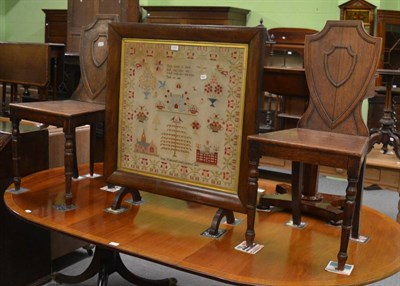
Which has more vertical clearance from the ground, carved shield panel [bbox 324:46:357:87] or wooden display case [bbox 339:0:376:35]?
wooden display case [bbox 339:0:376:35]

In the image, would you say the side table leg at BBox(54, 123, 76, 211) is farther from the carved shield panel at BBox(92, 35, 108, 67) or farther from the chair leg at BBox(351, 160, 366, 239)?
the chair leg at BBox(351, 160, 366, 239)

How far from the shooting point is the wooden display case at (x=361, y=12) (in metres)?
7.46

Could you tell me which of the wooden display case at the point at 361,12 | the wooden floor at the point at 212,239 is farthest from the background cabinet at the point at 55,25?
the wooden floor at the point at 212,239

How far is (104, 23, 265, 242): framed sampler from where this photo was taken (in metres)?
1.99

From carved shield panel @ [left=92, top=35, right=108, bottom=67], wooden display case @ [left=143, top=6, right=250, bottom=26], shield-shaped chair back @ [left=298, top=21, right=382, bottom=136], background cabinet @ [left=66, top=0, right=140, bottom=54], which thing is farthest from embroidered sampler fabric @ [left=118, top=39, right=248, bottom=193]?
wooden display case @ [left=143, top=6, right=250, bottom=26]

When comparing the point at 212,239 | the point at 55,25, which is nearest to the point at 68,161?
the point at 212,239

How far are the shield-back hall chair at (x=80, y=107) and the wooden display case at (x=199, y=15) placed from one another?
5.44 metres

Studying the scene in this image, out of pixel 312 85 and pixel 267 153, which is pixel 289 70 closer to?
pixel 312 85

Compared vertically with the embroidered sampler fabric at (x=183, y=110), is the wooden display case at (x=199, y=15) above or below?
above

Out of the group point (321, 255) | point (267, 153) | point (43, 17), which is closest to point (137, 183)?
point (267, 153)

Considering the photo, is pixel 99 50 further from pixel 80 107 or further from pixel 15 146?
pixel 15 146

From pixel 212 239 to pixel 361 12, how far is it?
6312 millimetres

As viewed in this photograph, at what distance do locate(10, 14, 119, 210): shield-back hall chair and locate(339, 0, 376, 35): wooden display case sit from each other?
5.51 metres

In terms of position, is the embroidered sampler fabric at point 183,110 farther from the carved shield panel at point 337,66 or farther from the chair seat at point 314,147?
the carved shield panel at point 337,66
